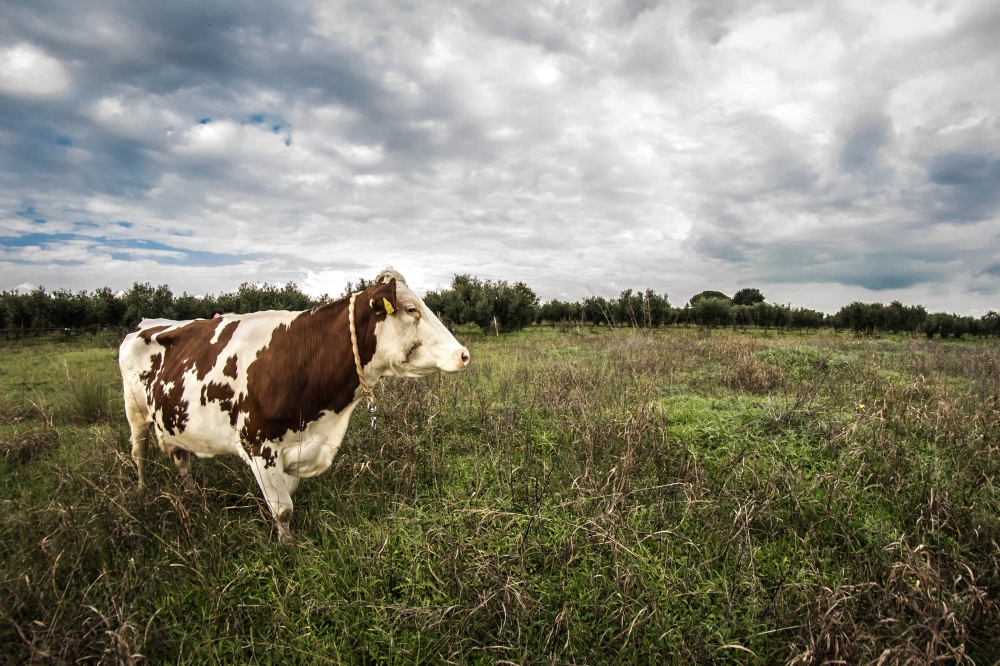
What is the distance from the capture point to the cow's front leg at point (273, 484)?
291 centimetres

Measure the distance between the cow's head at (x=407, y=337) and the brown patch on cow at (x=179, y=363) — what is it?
132cm

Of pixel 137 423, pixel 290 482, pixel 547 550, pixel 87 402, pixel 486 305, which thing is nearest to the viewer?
pixel 547 550

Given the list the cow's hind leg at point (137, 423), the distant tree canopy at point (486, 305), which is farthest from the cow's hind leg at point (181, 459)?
the distant tree canopy at point (486, 305)

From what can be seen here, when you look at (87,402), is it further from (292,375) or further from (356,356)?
(356,356)

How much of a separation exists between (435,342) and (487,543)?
4.49ft

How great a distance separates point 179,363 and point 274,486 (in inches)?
56.1

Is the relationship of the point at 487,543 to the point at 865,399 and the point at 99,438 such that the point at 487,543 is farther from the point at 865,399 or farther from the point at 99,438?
the point at 865,399

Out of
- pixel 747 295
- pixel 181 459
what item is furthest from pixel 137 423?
pixel 747 295

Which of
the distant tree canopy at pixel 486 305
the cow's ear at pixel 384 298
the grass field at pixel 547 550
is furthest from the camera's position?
the distant tree canopy at pixel 486 305

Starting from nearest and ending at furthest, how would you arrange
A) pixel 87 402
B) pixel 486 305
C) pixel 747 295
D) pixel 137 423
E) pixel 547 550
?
pixel 547 550 < pixel 137 423 < pixel 87 402 < pixel 486 305 < pixel 747 295

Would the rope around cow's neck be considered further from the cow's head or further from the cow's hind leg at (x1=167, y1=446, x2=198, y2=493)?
the cow's hind leg at (x1=167, y1=446, x2=198, y2=493)

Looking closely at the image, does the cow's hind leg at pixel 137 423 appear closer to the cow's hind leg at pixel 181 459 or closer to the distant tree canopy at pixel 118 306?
the cow's hind leg at pixel 181 459

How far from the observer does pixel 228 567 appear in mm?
2693

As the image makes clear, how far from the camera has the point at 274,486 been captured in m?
2.94
